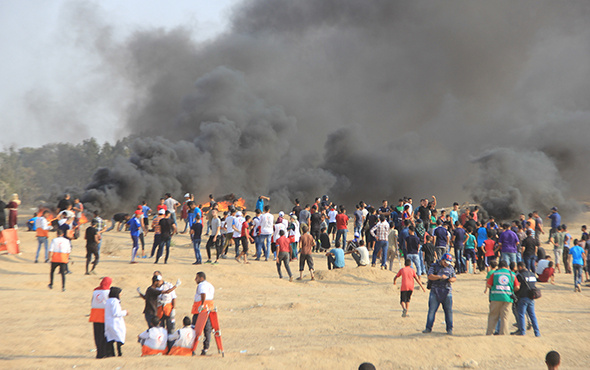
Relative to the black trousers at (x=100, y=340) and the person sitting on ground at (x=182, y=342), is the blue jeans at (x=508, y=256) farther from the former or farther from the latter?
the black trousers at (x=100, y=340)

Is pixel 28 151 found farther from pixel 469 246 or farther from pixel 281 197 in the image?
pixel 469 246

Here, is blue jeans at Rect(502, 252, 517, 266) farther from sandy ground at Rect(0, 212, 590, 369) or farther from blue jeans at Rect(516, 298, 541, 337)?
blue jeans at Rect(516, 298, 541, 337)

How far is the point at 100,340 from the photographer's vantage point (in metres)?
7.75

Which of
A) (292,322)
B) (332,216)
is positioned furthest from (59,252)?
(332,216)

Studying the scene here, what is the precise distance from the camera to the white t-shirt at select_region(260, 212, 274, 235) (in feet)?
55.9

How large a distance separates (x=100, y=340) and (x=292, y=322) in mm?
4100

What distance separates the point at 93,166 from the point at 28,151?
69.6 ft

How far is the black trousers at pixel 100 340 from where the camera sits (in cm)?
772

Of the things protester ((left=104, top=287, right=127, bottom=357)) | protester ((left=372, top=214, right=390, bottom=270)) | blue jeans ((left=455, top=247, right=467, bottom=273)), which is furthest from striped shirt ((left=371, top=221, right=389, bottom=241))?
protester ((left=104, top=287, right=127, bottom=357))

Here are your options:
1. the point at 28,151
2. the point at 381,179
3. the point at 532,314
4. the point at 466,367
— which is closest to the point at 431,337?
the point at 466,367

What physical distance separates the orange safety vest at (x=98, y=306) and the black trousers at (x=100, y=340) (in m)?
0.11

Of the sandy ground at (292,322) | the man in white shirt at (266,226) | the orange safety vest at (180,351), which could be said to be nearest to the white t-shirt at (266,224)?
the man in white shirt at (266,226)

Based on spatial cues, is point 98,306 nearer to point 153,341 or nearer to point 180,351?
point 153,341

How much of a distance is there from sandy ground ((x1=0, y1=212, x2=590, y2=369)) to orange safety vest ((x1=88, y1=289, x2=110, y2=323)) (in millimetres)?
601
